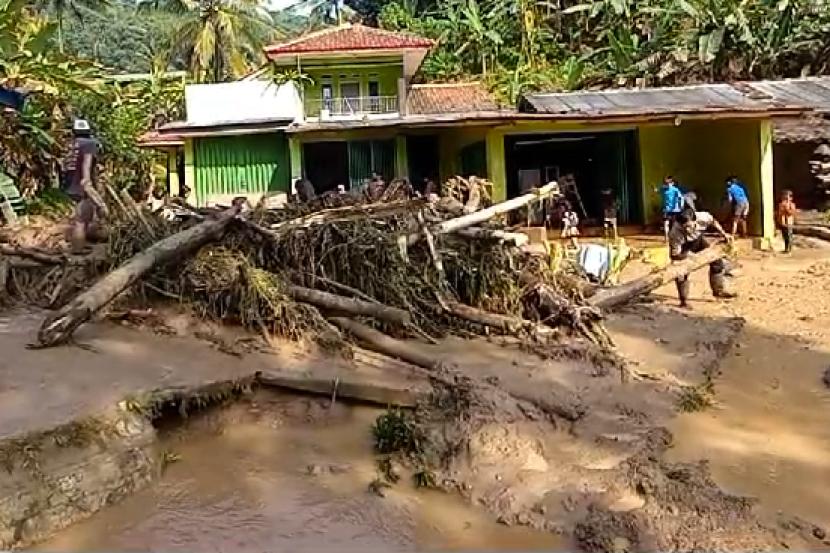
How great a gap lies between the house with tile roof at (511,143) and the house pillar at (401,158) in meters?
0.03

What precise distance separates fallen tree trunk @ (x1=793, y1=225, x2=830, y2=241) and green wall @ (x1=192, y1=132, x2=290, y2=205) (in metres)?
10.6

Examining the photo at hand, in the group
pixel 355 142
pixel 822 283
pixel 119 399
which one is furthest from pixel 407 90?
pixel 119 399

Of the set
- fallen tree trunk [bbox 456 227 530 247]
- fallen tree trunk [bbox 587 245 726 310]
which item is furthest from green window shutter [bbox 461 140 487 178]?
fallen tree trunk [bbox 456 227 530 247]

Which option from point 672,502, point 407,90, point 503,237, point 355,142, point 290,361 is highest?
point 407,90

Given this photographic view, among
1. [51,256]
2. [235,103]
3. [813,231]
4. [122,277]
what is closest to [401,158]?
[235,103]

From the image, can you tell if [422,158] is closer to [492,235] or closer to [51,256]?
[492,235]

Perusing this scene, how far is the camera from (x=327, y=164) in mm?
22375

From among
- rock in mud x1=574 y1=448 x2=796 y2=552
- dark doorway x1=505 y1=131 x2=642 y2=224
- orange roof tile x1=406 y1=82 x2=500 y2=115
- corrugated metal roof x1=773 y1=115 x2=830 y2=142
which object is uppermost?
orange roof tile x1=406 y1=82 x2=500 y2=115

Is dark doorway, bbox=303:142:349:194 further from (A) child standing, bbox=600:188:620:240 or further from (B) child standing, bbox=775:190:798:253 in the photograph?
(B) child standing, bbox=775:190:798:253

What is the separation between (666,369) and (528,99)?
35.5 feet

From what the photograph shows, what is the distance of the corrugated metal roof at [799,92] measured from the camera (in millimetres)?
18828

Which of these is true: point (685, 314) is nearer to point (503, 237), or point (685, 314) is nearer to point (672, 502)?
point (503, 237)

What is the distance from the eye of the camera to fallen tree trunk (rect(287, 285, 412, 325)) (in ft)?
30.4

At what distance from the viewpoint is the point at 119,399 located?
6902 millimetres
